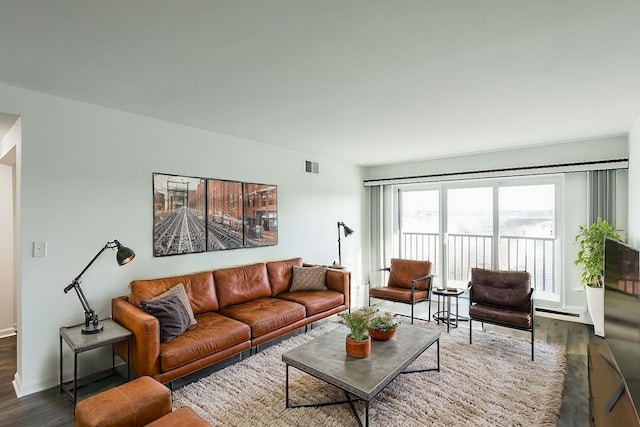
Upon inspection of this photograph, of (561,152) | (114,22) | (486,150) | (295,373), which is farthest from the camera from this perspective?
(486,150)

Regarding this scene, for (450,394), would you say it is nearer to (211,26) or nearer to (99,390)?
(99,390)

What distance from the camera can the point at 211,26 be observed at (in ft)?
5.73

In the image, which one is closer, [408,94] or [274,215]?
[408,94]

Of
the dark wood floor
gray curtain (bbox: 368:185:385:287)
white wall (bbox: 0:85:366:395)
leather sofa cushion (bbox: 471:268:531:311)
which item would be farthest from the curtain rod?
white wall (bbox: 0:85:366:395)

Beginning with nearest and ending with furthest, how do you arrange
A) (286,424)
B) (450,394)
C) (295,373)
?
(286,424), (450,394), (295,373)

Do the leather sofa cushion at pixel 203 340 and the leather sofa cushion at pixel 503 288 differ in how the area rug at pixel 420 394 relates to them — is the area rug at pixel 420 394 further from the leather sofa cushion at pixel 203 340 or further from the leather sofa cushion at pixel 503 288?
the leather sofa cushion at pixel 503 288

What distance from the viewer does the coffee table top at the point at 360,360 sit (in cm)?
213

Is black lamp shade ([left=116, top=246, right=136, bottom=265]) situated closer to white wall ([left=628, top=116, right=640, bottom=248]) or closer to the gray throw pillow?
the gray throw pillow

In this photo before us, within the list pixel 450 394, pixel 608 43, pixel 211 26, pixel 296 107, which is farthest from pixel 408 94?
pixel 450 394

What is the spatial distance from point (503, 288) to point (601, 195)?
1807mm

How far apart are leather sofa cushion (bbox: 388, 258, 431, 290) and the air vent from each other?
1.90 m

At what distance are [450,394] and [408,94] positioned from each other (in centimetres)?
246

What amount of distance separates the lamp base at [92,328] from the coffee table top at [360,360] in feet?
5.07

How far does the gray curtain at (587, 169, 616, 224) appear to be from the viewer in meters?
4.04
